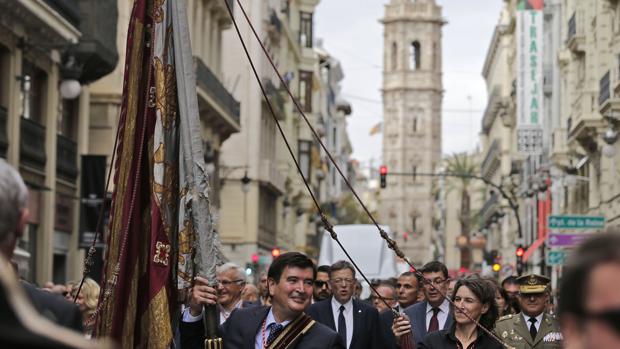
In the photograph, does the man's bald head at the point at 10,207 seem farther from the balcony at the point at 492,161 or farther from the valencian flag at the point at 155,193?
the balcony at the point at 492,161

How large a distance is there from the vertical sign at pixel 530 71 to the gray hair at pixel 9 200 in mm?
61287

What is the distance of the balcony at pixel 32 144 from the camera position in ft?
93.7

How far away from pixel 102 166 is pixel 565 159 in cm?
2765

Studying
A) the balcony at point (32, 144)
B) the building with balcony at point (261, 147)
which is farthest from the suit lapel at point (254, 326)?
the building with balcony at point (261, 147)

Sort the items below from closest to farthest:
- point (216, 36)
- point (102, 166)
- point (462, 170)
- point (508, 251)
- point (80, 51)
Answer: point (80, 51) → point (102, 166) → point (216, 36) → point (508, 251) → point (462, 170)

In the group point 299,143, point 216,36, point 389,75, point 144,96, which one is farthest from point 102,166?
point 389,75

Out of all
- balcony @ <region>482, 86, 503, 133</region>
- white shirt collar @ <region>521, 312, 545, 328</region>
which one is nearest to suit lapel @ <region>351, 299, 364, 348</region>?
white shirt collar @ <region>521, 312, 545, 328</region>

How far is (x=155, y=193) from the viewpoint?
26.7ft

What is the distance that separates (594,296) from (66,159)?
30.3 meters

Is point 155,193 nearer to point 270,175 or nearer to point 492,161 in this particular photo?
point 270,175

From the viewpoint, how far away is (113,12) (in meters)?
32.9

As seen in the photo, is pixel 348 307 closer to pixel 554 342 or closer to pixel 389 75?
pixel 554 342

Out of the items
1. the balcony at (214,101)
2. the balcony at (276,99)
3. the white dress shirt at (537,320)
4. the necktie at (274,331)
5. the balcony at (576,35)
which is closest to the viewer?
the necktie at (274,331)

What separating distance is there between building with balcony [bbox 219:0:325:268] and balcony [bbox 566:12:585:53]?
11.3 meters
